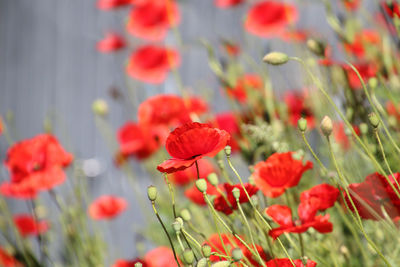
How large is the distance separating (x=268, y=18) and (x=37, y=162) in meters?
0.74

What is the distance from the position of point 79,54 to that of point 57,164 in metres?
2.37

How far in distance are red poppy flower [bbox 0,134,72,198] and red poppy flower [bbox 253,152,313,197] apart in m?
0.34

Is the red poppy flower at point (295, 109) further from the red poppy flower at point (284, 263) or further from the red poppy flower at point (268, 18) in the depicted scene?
the red poppy flower at point (284, 263)

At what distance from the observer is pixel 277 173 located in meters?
0.48

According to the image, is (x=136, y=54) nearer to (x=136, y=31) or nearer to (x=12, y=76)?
(x=136, y=31)

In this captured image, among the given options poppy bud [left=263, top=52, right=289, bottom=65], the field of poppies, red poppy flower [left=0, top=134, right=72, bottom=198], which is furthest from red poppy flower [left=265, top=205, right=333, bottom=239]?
red poppy flower [left=0, top=134, right=72, bottom=198]

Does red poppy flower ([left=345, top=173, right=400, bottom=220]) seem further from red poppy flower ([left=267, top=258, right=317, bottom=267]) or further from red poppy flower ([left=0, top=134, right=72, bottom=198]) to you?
red poppy flower ([left=0, top=134, right=72, bottom=198])

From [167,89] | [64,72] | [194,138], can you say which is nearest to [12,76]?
[64,72]

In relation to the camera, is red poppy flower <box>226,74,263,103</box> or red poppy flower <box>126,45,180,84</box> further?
red poppy flower <box>126,45,180,84</box>

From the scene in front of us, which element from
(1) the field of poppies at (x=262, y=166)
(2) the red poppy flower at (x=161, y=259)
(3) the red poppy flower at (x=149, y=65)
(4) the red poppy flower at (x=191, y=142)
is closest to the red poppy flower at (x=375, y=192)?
(1) the field of poppies at (x=262, y=166)

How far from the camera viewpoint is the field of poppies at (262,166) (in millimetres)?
431

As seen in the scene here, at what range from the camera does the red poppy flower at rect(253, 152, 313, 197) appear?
48 centimetres

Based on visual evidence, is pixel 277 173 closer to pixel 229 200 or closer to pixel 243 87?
pixel 229 200

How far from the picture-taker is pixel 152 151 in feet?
3.72
